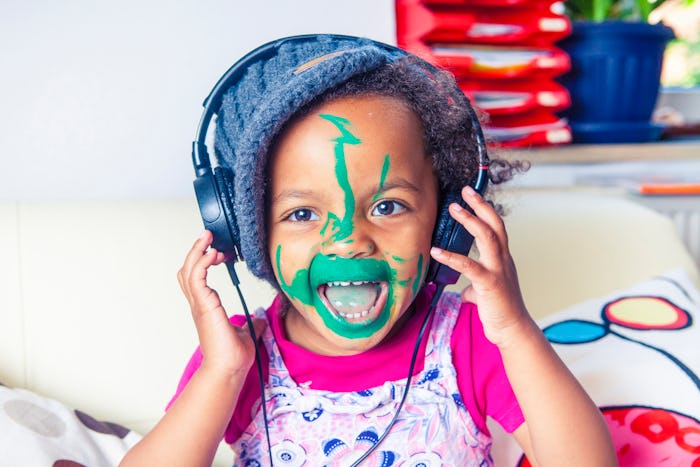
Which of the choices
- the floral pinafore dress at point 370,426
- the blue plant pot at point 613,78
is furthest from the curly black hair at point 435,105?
the blue plant pot at point 613,78

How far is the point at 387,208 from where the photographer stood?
0.77m

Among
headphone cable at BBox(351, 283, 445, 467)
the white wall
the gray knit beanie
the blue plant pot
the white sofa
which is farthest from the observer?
the blue plant pot

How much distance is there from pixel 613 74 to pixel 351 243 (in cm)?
122

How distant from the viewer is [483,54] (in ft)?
5.13

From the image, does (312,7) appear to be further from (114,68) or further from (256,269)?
(256,269)

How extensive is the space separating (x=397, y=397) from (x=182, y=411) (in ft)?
0.82

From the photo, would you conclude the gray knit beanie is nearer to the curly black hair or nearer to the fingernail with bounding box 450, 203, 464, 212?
the curly black hair

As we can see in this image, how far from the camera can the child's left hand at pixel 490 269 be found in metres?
0.76

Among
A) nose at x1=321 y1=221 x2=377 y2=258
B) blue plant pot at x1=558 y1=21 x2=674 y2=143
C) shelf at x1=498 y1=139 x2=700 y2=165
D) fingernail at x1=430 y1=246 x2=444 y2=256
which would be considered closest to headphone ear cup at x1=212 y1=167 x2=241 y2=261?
nose at x1=321 y1=221 x2=377 y2=258

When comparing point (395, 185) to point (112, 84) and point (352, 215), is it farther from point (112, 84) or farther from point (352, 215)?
point (112, 84)

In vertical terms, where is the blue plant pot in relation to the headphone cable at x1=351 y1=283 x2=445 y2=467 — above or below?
above

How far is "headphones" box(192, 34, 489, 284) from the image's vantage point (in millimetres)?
755

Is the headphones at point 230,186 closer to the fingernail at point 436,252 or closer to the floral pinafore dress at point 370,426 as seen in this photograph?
the fingernail at point 436,252

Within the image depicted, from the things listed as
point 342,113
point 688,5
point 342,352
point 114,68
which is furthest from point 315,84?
point 688,5
